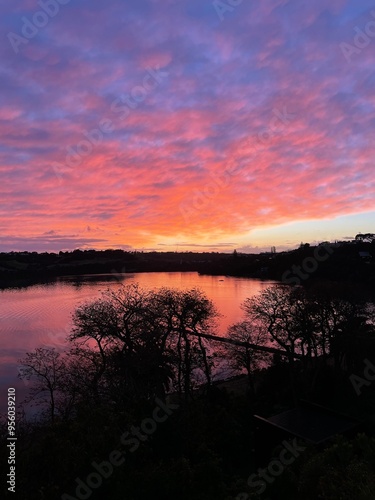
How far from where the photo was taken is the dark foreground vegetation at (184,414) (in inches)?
345

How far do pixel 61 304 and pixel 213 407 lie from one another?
51878 millimetres

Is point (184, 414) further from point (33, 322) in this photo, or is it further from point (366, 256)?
point (366, 256)

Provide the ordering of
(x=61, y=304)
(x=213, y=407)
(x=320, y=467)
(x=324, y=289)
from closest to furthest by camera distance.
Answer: (x=320, y=467)
(x=213, y=407)
(x=324, y=289)
(x=61, y=304)

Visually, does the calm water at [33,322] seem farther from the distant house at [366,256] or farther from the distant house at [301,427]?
the distant house at [366,256]

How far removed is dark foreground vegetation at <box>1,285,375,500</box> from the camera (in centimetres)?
877

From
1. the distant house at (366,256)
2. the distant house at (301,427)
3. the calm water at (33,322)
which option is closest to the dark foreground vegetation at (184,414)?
the distant house at (301,427)

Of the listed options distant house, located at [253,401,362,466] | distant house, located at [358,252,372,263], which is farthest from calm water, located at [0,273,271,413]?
distant house, located at [358,252,372,263]

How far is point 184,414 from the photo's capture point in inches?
603

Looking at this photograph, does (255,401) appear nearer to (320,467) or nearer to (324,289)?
(324,289)

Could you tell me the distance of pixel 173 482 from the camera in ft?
29.7

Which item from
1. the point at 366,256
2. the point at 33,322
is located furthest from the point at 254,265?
the point at 33,322

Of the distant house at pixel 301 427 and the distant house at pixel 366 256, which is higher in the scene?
the distant house at pixel 366 256

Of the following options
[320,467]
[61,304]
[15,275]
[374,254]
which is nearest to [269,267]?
[374,254]

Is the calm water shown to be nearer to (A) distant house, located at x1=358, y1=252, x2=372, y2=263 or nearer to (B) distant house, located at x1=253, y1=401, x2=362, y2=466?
(B) distant house, located at x1=253, y1=401, x2=362, y2=466
